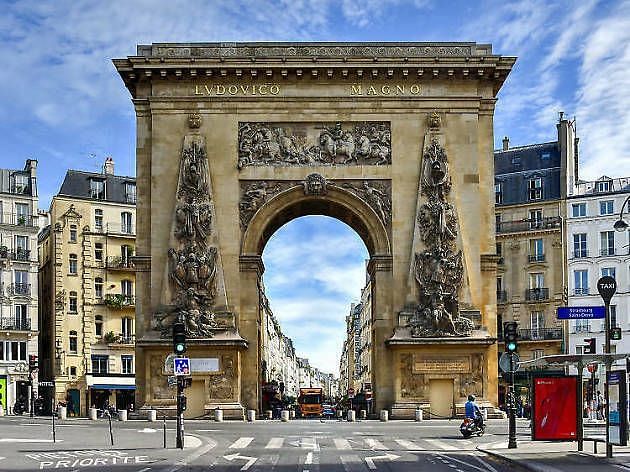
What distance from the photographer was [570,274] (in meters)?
85.8

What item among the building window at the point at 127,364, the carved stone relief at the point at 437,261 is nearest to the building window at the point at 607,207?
the carved stone relief at the point at 437,261

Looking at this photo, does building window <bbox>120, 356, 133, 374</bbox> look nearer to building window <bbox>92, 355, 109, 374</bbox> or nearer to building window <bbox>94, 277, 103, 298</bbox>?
building window <bbox>92, 355, 109, 374</bbox>

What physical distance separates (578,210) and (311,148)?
106ft

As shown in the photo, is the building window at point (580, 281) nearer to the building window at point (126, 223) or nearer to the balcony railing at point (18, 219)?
the building window at point (126, 223)

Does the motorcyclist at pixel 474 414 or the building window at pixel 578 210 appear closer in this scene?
the motorcyclist at pixel 474 414

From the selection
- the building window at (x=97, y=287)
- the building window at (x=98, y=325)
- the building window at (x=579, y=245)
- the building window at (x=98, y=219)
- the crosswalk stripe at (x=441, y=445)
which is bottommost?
the crosswalk stripe at (x=441, y=445)

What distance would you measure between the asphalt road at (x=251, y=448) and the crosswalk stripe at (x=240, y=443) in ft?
0.11

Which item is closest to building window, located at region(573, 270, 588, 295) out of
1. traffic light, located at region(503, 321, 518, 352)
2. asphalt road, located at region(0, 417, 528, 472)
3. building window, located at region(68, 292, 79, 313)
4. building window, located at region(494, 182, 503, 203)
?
building window, located at region(494, 182, 503, 203)

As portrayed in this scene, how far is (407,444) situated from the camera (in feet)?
128

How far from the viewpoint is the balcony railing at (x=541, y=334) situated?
85.8 meters

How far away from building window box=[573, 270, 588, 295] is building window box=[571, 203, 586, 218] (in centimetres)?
425

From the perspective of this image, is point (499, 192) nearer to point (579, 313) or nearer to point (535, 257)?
point (535, 257)

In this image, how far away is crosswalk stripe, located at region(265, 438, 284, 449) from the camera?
122ft

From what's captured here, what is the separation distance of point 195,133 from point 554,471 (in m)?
37.9
